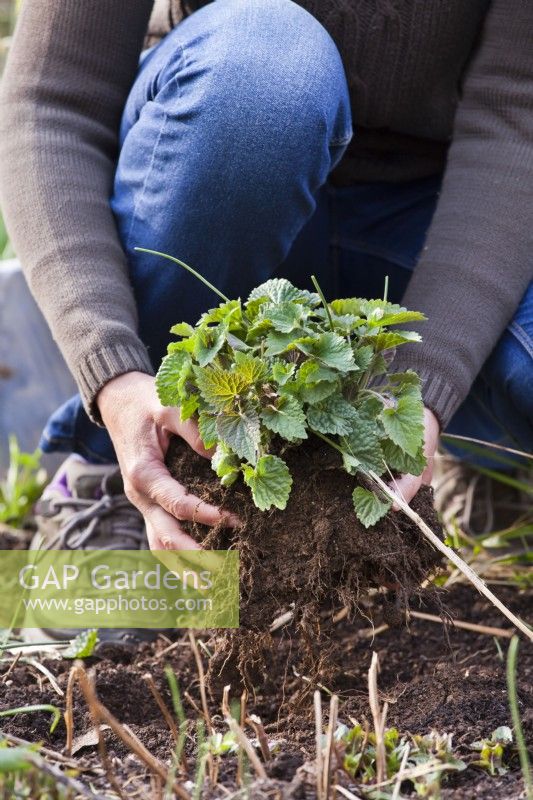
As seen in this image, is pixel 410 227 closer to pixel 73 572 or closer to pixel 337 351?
pixel 337 351

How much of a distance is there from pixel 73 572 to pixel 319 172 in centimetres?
81

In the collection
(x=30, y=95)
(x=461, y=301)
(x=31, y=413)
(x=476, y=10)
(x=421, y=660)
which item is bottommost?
(x=31, y=413)

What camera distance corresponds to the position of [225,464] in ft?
3.57

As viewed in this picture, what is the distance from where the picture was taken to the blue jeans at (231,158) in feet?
4.29

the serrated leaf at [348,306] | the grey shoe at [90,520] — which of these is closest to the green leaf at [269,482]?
the serrated leaf at [348,306]

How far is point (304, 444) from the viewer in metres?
1.14

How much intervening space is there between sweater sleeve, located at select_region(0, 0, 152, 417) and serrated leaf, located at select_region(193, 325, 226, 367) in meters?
0.24

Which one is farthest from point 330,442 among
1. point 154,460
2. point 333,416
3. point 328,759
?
point 328,759

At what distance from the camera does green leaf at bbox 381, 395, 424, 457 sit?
105 centimetres

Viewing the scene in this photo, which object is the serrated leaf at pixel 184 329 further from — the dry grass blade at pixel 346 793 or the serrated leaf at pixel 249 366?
the dry grass blade at pixel 346 793


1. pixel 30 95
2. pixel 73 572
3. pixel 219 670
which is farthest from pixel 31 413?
pixel 219 670

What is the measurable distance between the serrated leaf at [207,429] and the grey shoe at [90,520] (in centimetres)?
52

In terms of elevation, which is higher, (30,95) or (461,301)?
(30,95)

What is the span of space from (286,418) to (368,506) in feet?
0.51
